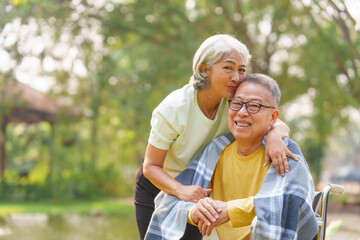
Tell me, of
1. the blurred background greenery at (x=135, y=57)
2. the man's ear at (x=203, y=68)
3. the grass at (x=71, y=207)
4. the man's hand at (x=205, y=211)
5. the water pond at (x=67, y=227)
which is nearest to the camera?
the man's hand at (x=205, y=211)

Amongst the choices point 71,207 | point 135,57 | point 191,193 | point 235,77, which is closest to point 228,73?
point 235,77

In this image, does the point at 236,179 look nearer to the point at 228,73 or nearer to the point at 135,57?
the point at 228,73

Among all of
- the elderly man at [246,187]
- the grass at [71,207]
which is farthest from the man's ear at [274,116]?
the grass at [71,207]

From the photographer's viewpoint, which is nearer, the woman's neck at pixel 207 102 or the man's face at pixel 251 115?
the man's face at pixel 251 115

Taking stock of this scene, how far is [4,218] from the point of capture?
28.5ft

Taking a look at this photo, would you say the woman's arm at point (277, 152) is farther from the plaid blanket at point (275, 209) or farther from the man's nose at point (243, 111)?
the man's nose at point (243, 111)

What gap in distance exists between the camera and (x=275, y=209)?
1.74 metres

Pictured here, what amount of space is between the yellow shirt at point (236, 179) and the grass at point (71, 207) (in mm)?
7838

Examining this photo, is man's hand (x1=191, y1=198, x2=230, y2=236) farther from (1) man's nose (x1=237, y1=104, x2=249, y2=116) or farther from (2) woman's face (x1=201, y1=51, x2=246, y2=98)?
(2) woman's face (x1=201, y1=51, x2=246, y2=98)

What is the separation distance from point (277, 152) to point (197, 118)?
1.51 feet

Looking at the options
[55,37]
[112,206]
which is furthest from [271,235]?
[112,206]

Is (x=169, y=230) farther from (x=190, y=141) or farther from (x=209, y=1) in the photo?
(x=209, y=1)

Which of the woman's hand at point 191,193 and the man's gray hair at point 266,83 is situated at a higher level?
the man's gray hair at point 266,83

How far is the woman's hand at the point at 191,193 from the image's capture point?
1.99 m
